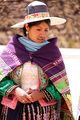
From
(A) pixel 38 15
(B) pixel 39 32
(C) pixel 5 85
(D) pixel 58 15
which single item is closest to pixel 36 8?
(A) pixel 38 15

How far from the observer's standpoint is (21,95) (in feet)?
14.0

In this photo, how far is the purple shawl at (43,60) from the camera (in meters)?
4.38

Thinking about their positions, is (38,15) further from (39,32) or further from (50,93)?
(50,93)

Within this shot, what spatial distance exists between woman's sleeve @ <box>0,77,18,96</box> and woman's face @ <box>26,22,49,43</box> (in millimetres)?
409

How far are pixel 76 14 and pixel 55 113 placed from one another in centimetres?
656

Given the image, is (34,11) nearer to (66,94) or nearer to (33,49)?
(33,49)

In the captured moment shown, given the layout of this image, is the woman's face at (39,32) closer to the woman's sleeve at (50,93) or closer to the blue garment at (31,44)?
the blue garment at (31,44)

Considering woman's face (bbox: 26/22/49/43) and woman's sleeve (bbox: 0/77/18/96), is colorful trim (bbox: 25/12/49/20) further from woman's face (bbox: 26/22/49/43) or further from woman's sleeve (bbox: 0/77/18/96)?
woman's sleeve (bbox: 0/77/18/96)

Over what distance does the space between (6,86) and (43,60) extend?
382 millimetres

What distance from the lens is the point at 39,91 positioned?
4.33 metres

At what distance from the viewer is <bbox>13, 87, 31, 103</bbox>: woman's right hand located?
425 cm

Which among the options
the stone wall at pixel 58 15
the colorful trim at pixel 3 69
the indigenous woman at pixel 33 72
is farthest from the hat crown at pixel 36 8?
the stone wall at pixel 58 15

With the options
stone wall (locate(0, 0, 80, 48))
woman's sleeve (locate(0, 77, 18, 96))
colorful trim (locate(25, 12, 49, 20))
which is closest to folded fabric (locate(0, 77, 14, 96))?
woman's sleeve (locate(0, 77, 18, 96))

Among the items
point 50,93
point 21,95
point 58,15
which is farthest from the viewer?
point 58,15
